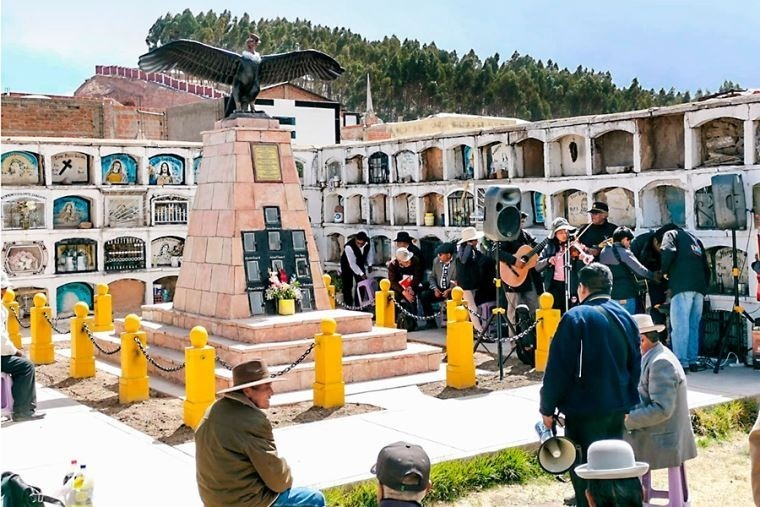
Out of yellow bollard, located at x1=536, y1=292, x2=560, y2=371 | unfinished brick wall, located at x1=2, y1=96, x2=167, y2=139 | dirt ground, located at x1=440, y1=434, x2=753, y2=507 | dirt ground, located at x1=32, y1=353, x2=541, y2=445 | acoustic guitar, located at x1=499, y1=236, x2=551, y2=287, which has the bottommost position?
dirt ground, located at x1=440, y1=434, x2=753, y2=507

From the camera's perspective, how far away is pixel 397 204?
47.8 feet

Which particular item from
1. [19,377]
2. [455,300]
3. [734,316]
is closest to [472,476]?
[455,300]

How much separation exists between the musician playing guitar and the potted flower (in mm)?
2496

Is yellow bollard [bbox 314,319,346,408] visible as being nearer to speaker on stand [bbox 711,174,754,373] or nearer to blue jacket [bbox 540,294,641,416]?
blue jacket [bbox 540,294,641,416]

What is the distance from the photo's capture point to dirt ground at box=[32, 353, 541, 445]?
7.43 m

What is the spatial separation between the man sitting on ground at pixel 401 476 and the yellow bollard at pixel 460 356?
17.8ft

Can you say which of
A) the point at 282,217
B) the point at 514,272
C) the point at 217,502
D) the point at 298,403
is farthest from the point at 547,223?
the point at 217,502

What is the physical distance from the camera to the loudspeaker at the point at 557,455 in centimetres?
427

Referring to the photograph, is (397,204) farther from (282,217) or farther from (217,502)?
(217,502)

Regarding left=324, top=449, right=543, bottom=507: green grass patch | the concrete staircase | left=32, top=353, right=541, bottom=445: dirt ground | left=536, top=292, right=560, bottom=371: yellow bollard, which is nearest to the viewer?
left=324, top=449, right=543, bottom=507: green grass patch

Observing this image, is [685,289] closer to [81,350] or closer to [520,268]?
[520,268]

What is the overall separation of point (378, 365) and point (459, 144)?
4995 mm

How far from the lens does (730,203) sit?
30.5ft

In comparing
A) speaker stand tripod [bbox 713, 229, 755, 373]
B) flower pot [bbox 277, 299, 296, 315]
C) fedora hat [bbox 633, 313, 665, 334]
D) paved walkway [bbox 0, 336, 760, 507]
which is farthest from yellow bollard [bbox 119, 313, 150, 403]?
speaker stand tripod [bbox 713, 229, 755, 373]
